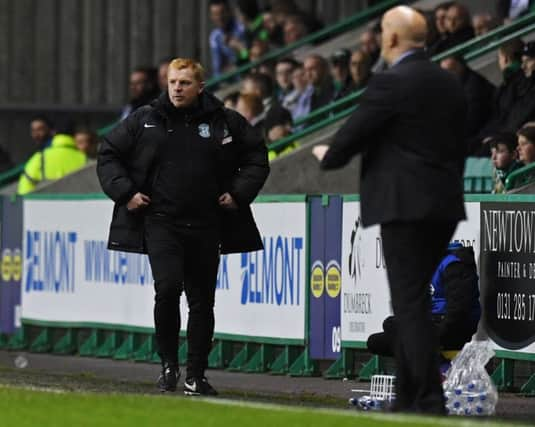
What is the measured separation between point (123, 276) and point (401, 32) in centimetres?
756

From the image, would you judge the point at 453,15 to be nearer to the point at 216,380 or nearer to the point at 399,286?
the point at 216,380

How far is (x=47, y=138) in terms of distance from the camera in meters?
22.4

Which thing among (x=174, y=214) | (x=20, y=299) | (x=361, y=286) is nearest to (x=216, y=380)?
(x=361, y=286)

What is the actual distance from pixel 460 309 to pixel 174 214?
184 centimetres

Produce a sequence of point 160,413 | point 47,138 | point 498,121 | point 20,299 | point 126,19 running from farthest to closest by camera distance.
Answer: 1. point 126,19
2. point 47,138
3. point 20,299
4. point 498,121
5. point 160,413

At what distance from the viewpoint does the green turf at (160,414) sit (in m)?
9.11

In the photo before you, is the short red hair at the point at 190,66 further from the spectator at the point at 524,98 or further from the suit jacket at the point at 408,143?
the spectator at the point at 524,98

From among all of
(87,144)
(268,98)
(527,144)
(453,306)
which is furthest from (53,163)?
(453,306)

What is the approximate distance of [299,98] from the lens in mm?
20031

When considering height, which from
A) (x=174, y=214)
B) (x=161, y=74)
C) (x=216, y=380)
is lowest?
(x=216, y=380)

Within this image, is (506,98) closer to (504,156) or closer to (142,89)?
(504,156)

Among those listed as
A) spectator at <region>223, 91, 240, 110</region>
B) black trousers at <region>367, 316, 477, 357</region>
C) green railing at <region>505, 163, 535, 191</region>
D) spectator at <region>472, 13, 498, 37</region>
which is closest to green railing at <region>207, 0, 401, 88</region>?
spectator at <region>223, 91, 240, 110</region>

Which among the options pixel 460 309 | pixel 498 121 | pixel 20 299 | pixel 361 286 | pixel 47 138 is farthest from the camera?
pixel 47 138

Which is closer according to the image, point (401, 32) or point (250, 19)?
point (401, 32)
